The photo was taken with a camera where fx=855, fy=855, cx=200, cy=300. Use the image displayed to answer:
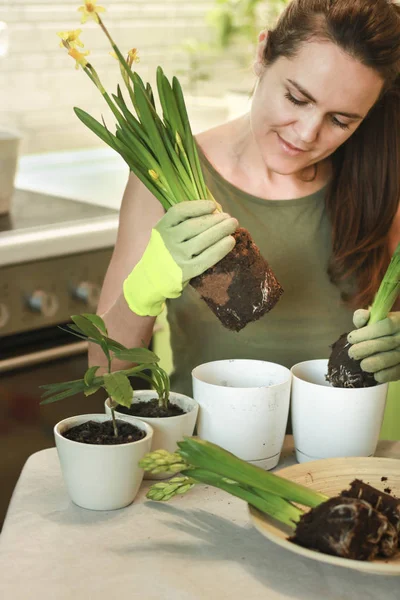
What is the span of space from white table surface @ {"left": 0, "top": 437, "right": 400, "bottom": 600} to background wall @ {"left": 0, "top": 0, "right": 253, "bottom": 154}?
6.14 ft

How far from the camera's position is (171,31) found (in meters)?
3.10

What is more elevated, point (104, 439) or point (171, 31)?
point (171, 31)

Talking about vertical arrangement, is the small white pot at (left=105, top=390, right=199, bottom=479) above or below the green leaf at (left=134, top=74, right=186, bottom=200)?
below

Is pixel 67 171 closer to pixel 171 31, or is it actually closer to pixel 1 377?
pixel 171 31

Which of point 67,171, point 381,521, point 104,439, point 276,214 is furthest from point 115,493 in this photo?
point 67,171

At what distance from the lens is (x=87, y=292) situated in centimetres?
218

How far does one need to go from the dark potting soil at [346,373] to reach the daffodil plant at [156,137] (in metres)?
0.31

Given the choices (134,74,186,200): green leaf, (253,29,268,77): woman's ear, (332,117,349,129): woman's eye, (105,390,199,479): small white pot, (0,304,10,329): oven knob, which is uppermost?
(253,29,268,77): woman's ear

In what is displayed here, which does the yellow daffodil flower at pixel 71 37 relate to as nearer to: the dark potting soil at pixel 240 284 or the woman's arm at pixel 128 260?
the dark potting soil at pixel 240 284

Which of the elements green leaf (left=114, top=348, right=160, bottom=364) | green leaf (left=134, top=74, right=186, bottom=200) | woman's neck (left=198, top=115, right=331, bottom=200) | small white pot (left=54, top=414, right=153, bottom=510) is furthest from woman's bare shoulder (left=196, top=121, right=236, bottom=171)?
small white pot (left=54, top=414, right=153, bottom=510)

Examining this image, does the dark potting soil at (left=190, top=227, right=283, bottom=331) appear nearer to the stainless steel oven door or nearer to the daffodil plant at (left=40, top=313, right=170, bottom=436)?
the daffodil plant at (left=40, top=313, right=170, bottom=436)

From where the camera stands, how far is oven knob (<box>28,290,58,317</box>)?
2086mm

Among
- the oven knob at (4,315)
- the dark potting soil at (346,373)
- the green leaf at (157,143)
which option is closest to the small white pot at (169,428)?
the dark potting soil at (346,373)

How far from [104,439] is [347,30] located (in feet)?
2.57
